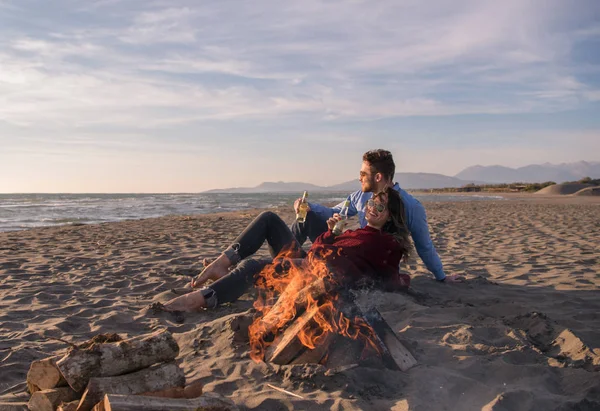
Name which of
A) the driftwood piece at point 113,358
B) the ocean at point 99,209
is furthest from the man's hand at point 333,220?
the ocean at point 99,209

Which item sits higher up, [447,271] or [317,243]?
[317,243]

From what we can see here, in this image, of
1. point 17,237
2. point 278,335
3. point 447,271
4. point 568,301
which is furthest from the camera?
point 17,237

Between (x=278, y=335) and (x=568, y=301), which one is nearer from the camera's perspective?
(x=278, y=335)

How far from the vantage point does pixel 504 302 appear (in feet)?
16.7

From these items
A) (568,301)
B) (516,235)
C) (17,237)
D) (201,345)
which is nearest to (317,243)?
(201,345)

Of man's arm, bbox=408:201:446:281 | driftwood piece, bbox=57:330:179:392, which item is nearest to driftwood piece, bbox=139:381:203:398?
driftwood piece, bbox=57:330:179:392

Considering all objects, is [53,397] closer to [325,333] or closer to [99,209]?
[325,333]

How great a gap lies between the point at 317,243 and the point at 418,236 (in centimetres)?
185

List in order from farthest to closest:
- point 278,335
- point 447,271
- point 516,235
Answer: point 516,235
point 447,271
point 278,335

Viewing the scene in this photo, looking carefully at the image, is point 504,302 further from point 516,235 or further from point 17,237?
point 17,237

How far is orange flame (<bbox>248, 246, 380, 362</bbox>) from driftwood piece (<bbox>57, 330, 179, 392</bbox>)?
0.97m

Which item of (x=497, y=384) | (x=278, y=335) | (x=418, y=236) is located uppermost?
(x=418, y=236)

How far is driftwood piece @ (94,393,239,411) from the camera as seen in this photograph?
228 cm

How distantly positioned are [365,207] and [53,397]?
264 centimetres
